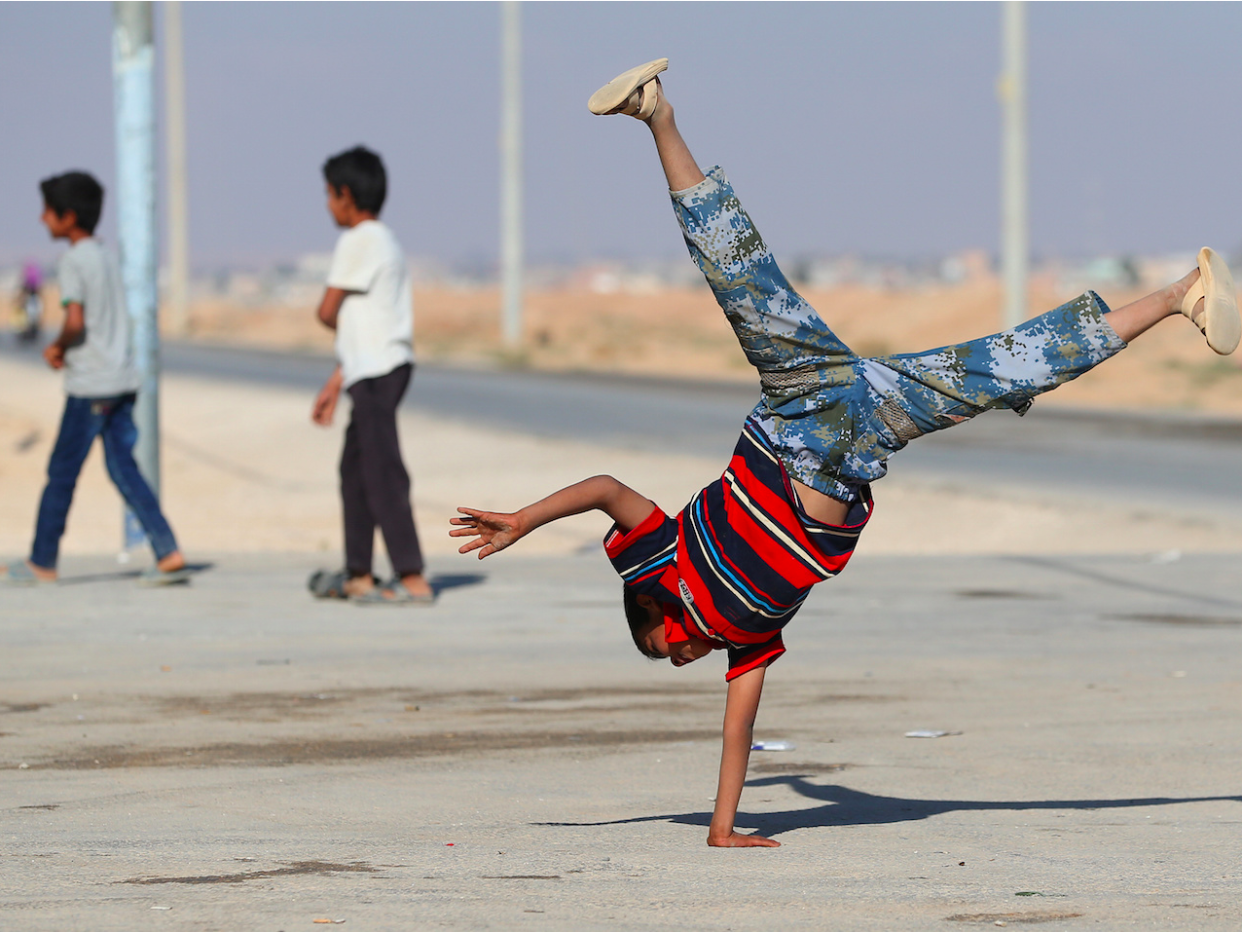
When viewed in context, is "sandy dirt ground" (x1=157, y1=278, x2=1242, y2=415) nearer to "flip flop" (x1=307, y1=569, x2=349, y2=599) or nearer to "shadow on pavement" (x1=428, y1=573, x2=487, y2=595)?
"shadow on pavement" (x1=428, y1=573, x2=487, y2=595)

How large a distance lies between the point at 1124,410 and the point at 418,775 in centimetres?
2283

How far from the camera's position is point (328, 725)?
6520 millimetres

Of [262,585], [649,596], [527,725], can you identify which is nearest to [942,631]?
[527,725]

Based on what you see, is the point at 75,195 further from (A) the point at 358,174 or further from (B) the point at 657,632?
(B) the point at 657,632

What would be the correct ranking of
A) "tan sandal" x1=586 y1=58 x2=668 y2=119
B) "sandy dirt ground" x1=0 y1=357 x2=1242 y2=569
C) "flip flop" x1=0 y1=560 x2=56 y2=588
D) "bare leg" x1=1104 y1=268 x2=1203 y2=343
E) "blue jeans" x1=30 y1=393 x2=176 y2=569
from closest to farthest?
1. "tan sandal" x1=586 y1=58 x2=668 y2=119
2. "bare leg" x1=1104 y1=268 x2=1203 y2=343
3. "blue jeans" x1=30 y1=393 x2=176 y2=569
4. "flip flop" x1=0 y1=560 x2=56 y2=588
5. "sandy dirt ground" x1=0 y1=357 x2=1242 y2=569

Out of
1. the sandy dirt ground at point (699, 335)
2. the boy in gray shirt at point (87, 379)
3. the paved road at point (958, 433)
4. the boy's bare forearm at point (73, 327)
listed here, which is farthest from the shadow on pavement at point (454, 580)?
the sandy dirt ground at point (699, 335)

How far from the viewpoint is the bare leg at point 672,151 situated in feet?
15.3

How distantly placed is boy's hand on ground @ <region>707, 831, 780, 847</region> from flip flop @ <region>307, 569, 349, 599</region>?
5.02 meters

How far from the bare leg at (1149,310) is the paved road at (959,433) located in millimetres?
10230

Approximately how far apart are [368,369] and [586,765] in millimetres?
3759

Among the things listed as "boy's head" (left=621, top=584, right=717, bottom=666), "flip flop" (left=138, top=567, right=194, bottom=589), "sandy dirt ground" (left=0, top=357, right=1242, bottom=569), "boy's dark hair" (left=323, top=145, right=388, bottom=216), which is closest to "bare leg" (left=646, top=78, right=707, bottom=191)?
"boy's head" (left=621, top=584, right=717, bottom=666)

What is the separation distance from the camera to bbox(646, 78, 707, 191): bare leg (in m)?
4.65

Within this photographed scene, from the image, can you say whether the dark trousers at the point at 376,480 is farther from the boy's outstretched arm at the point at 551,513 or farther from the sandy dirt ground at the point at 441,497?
the boy's outstretched arm at the point at 551,513

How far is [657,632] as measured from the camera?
4945 mm
